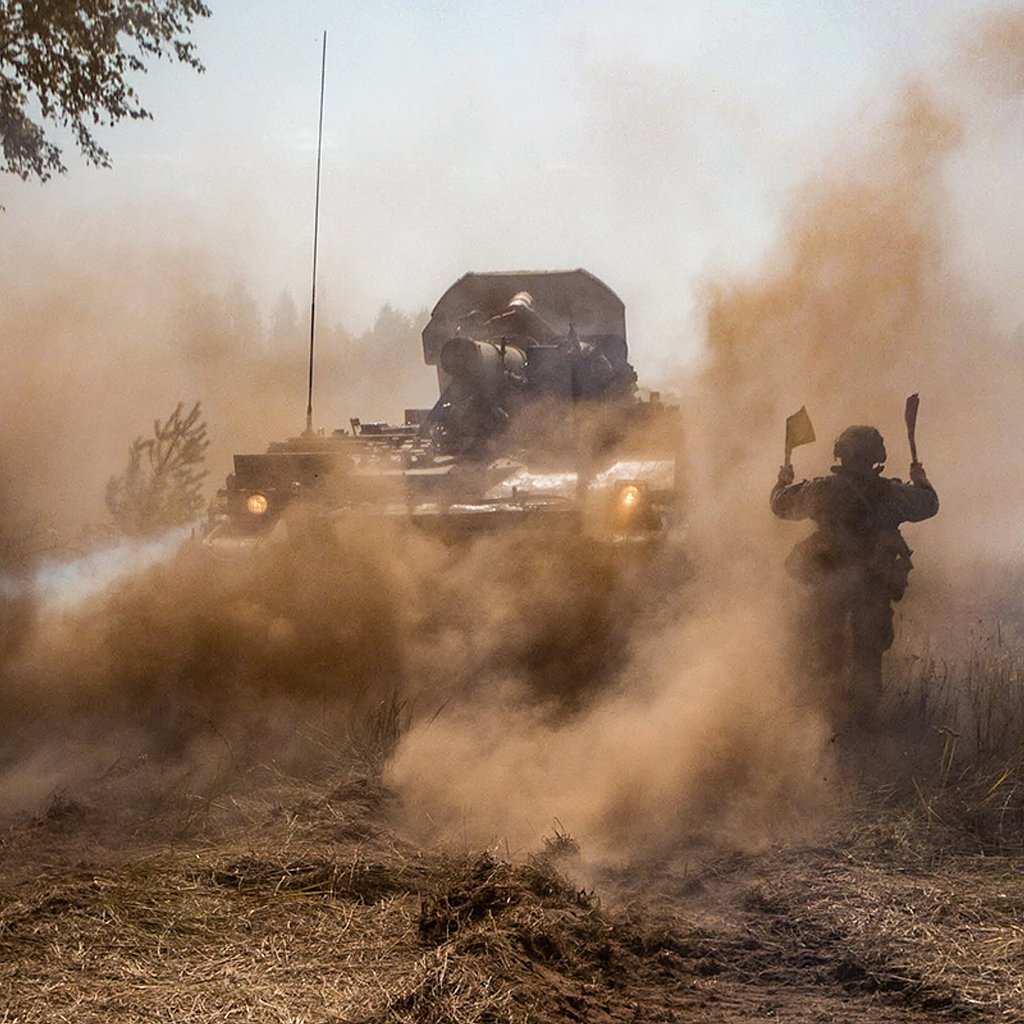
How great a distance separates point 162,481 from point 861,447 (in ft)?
37.0

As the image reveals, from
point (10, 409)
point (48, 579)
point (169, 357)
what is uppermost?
point (169, 357)

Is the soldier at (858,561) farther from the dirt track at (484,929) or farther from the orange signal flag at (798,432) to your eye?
the dirt track at (484,929)

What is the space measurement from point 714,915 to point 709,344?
9098 mm

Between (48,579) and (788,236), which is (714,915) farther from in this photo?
(788,236)

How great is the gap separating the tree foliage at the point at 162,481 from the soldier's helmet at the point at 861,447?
9.97m

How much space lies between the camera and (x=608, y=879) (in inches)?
205

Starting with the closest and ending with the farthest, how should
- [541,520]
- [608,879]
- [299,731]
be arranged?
[608,879] < [299,731] < [541,520]

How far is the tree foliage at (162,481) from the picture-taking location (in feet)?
50.7

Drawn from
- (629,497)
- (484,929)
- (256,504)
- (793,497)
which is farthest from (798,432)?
(484,929)

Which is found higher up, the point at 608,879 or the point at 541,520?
the point at 541,520

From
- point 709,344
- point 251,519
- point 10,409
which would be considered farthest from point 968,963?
point 10,409

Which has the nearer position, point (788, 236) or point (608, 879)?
point (608, 879)

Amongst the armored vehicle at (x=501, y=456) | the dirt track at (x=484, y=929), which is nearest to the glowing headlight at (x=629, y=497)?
the armored vehicle at (x=501, y=456)

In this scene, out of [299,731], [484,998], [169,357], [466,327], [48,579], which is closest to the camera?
[484,998]
